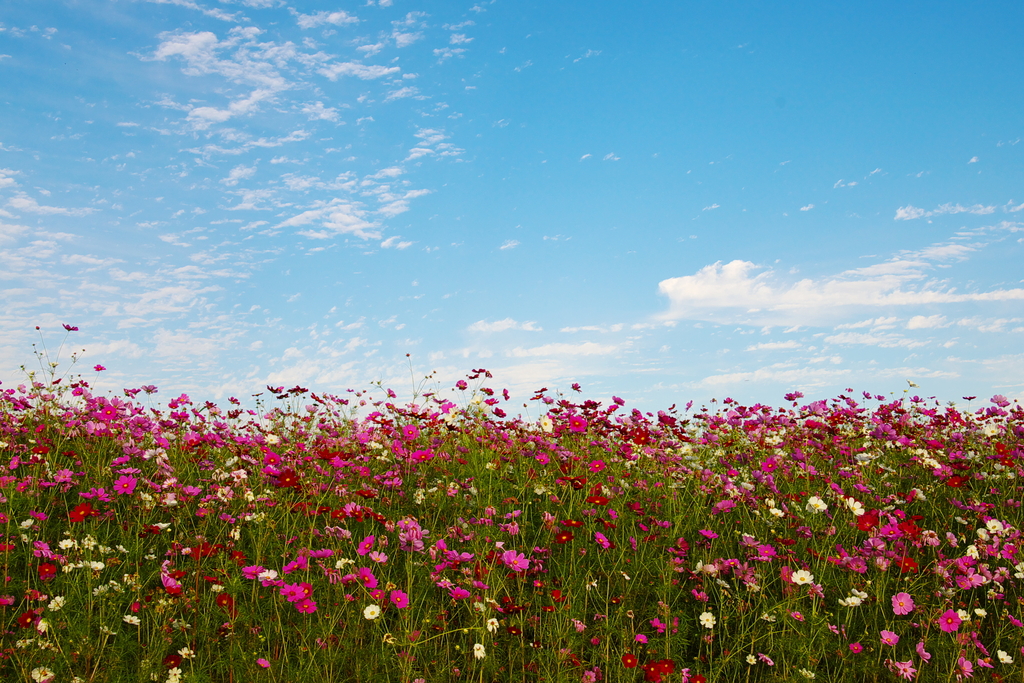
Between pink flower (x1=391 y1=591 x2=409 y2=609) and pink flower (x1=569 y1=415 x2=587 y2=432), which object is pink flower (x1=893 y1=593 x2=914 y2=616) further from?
pink flower (x1=391 y1=591 x2=409 y2=609)

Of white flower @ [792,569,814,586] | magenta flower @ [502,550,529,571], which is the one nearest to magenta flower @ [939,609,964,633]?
white flower @ [792,569,814,586]

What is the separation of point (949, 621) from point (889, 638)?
1.50 ft

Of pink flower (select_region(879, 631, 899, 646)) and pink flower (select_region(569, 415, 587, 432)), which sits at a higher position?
pink flower (select_region(569, 415, 587, 432))

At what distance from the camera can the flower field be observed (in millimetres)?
3498

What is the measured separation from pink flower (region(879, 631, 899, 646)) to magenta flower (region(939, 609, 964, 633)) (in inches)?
12.8

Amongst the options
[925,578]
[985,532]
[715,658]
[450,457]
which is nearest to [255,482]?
[450,457]

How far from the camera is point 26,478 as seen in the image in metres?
5.00

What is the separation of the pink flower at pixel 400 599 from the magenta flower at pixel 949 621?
2.93 m

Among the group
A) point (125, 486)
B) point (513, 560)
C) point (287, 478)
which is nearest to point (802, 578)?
point (513, 560)

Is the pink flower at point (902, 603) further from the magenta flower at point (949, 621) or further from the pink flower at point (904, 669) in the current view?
the pink flower at point (904, 669)

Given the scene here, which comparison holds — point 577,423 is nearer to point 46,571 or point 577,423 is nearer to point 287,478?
point 287,478

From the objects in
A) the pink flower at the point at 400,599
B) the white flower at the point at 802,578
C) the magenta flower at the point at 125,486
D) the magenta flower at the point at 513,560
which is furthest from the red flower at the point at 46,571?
the white flower at the point at 802,578

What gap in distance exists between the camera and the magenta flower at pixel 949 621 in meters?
3.77

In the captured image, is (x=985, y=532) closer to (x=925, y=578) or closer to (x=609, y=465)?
(x=925, y=578)
